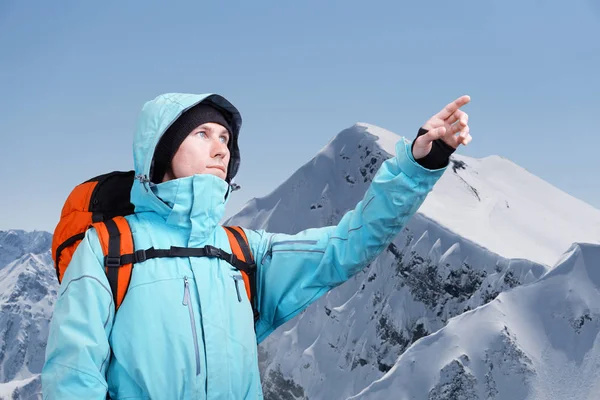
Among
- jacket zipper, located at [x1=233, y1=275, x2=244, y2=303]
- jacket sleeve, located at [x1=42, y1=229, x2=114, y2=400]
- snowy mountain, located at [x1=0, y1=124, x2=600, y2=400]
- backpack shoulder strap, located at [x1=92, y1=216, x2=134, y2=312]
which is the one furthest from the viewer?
snowy mountain, located at [x1=0, y1=124, x2=600, y2=400]

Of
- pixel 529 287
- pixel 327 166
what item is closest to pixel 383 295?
pixel 327 166

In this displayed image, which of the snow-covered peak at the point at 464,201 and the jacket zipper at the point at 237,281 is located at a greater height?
the jacket zipper at the point at 237,281

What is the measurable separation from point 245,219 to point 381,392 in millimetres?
39924

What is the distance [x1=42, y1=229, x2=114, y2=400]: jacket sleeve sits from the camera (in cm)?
286

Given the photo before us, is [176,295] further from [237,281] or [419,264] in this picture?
[419,264]

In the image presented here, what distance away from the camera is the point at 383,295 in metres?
43.4

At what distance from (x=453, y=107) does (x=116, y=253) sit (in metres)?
1.90

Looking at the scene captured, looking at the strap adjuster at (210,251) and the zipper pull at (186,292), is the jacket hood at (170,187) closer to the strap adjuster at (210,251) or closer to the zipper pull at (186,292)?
the strap adjuster at (210,251)

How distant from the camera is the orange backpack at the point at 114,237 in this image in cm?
314

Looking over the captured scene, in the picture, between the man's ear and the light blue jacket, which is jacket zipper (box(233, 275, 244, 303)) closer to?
the light blue jacket

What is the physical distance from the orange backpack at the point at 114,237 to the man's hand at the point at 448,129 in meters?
1.20

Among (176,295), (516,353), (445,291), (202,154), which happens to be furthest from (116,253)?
(445,291)

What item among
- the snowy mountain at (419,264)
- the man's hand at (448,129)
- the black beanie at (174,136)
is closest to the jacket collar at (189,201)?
the black beanie at (174,136)

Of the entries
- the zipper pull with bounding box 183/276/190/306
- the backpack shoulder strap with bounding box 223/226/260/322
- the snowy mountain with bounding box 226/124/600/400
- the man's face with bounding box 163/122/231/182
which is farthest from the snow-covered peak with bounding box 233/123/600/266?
the zipper pull with bounding box 183/276/190/306
